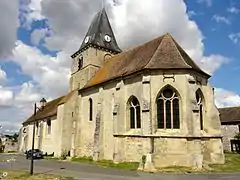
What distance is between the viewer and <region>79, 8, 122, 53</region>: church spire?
37031mm

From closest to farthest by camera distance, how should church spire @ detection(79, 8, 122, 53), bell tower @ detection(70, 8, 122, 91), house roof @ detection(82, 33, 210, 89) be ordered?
house roof @ detection(82, 33, 210, 89) → bell tower @ detection(70, 8, 122, 91) → church spire @ detection(79, 8, 122, 53)

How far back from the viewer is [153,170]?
1914 centimetres

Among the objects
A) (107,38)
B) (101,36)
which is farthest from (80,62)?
(107,38)

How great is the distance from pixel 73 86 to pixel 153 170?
21.8m

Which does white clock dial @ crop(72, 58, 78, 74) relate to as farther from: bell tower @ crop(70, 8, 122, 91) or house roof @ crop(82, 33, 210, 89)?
house roof @ crop(82, 33, 210, 89)

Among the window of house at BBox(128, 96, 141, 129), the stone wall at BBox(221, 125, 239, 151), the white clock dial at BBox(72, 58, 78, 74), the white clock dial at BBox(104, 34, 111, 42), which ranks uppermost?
the white clock dial at BBox(104, 34, 111, 42)

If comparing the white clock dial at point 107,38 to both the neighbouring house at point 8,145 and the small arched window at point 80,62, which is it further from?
the neighbouring house at point 8,145

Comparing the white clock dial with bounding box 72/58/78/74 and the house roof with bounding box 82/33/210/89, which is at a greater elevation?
the white clock dial with bounding box 72/58/78/74

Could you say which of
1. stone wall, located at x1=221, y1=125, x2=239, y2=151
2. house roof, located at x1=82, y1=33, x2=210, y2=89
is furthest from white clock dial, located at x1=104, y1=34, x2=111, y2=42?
stone wall, located at x1=221, y1=125, x2=239, y2=151

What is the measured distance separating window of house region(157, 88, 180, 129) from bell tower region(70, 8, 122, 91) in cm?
1425

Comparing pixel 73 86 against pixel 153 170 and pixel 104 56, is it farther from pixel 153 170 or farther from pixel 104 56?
pixel 153 170

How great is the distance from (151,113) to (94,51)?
17.0 meters

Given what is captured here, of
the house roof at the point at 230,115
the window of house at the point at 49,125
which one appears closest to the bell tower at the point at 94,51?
the window of house at the point at 49,125

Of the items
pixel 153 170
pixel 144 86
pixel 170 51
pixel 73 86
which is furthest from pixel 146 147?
pixel 73 86
